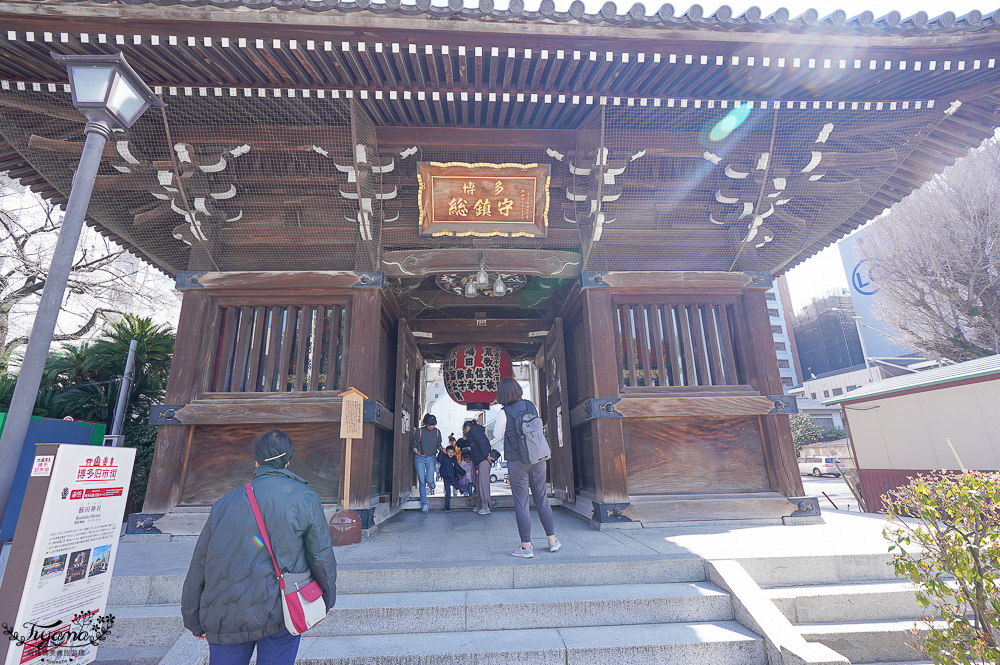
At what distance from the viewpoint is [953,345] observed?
565 inches

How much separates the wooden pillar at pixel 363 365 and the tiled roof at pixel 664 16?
11.3 feet

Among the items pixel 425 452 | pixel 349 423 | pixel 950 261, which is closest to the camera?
pixel 349 423

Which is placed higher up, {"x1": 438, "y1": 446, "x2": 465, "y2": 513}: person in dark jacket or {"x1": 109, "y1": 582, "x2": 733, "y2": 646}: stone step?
{"x1": 438, "y1": 446, "x2": 465, "y2": 513}: person in dark jacket

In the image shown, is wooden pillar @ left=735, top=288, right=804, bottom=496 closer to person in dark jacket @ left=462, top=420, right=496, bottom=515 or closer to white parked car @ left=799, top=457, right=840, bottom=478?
person in dark jacket @ left=462, top=420, right=496, bottom=515

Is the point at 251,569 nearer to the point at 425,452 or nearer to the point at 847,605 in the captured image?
the point at 847,605

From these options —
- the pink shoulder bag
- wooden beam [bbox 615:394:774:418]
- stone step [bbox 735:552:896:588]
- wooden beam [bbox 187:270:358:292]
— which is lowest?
stone step [bbox 735:552:896:588]

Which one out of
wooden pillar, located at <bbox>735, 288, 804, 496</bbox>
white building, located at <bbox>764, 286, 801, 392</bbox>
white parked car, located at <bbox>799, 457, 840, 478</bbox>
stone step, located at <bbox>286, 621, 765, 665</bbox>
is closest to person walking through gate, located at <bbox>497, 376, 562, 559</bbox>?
stone step, located at <bbox>286, 621, 765, 665</bbox>

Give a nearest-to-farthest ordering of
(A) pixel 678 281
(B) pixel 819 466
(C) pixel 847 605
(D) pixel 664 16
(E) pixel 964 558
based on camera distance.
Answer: (E) pixel 964 558
(C) pixel 847 605
(D) pixel 664 16
(A) pixel 678 281
(B) pixel 819 466

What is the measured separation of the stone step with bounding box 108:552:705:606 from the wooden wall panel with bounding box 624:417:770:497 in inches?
93.1

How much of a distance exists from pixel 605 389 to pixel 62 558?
5634mm

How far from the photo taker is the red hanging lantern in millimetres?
9398

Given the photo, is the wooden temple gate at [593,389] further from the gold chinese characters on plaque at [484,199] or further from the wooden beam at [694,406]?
the gold chinese characters on plaque at [484,199]

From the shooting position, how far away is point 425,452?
28.4ft

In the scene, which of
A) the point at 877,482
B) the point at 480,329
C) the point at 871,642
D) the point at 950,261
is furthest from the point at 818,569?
the point at 950,261
